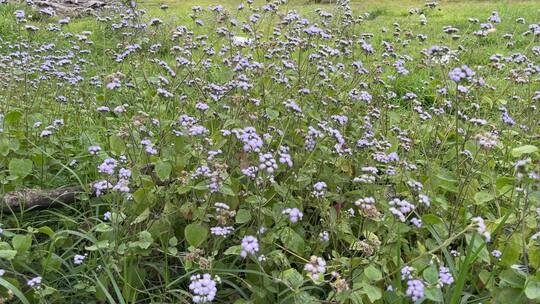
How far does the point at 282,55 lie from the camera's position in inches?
189

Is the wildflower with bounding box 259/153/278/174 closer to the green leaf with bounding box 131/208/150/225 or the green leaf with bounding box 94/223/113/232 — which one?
the green leaf with bounding box 131/208/150/225

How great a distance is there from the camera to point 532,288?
2.35 metres

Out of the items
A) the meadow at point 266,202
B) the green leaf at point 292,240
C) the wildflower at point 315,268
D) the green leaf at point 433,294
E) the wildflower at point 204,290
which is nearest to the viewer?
the wildflower at point 204,290

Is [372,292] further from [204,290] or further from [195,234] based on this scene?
[195,234]

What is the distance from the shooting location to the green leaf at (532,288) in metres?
2.30

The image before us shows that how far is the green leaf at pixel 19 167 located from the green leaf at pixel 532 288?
9.30 feet

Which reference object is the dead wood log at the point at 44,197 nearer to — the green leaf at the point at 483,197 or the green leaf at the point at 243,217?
the green leaf at the point at 243,217

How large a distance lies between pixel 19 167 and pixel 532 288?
2.90m

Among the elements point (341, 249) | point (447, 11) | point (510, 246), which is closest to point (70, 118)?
point (341, 249)

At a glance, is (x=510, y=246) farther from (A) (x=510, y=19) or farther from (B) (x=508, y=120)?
(A) (x=510, y=19)

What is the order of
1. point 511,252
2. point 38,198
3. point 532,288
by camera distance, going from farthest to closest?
point 38,198
point 511,252
point 532,288

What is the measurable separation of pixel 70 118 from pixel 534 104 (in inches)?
156

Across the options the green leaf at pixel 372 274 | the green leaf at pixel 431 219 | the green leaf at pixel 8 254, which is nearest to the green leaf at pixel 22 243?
the green leaf at pixel 8 254

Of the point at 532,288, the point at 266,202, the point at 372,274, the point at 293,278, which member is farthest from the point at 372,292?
Answer: the point at 266,202
